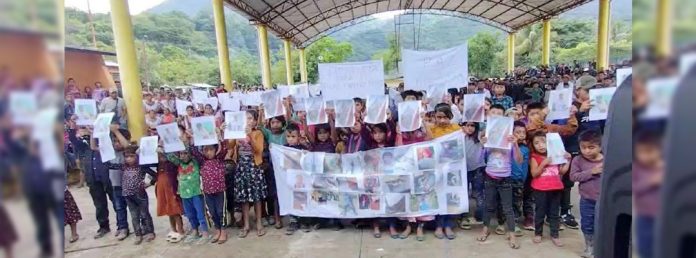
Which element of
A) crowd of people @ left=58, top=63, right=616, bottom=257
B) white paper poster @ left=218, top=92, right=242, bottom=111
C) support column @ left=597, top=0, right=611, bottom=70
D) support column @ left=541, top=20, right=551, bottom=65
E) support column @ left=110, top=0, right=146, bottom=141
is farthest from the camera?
support column @ left=541, top=20, right=551, bottom=65

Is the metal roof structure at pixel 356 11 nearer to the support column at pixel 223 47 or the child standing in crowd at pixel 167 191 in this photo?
the support column at pixel 223 47

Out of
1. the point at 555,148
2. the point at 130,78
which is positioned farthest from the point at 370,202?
the point at 130,78

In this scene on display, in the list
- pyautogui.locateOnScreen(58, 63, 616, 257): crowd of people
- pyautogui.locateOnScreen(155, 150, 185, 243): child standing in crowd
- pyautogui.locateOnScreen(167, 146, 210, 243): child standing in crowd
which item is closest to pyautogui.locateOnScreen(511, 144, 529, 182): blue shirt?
pyautogui.locateOnScreen(58, 63, 616, 257): crowd of people

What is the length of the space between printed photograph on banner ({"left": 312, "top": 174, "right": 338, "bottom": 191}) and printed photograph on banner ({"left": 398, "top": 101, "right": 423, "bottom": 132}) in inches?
32.4

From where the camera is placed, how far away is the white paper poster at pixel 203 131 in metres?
4.03

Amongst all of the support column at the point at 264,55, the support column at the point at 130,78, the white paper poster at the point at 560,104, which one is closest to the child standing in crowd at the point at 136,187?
the support column at the point at 130,78

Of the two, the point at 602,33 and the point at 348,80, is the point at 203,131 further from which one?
the point at 602,33

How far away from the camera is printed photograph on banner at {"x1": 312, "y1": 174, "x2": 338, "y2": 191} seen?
166 inches

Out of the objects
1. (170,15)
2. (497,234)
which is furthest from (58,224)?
(170,15)

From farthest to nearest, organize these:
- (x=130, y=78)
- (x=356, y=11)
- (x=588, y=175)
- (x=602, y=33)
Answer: (x=356, y=11)
(x=602, y=33)
(x=130, y=78)
(x=588, y=175)

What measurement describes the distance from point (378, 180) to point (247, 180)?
1.28 m

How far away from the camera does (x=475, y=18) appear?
24.8 m

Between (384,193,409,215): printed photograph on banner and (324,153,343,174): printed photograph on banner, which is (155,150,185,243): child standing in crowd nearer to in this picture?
(324,153,343,174): printed photograph on banner

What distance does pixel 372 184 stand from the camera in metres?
4.11
